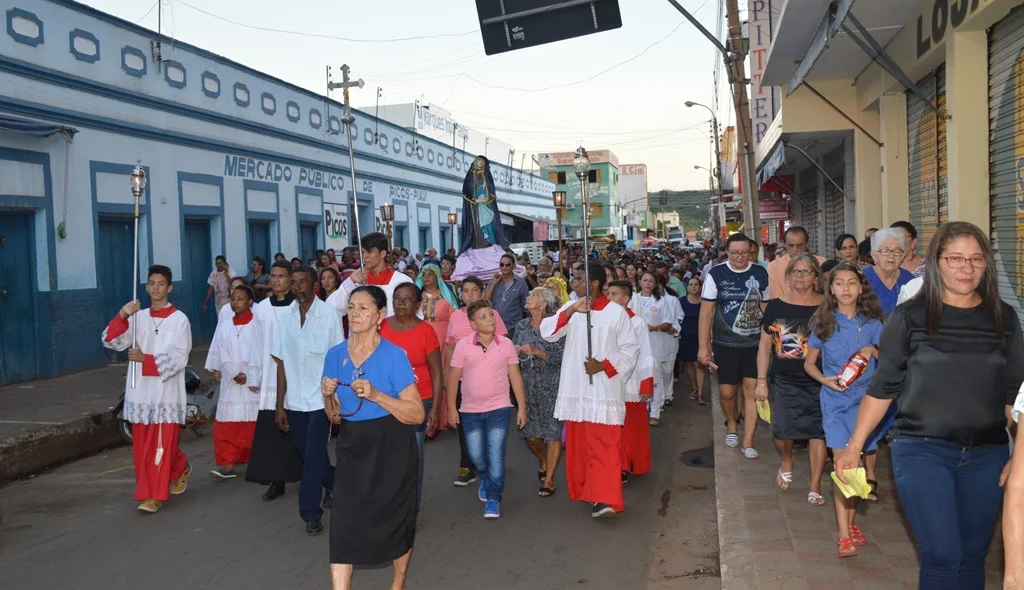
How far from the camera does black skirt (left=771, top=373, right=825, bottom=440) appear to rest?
6.53 m

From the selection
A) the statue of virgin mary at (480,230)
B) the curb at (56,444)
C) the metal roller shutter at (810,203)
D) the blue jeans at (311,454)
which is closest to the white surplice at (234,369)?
the blue jeans at (311,454)

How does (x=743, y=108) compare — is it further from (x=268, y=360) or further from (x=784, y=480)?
(x=268, y=360)

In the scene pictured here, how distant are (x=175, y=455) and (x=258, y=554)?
1.88m

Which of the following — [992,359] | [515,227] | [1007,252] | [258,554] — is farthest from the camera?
[515,227]

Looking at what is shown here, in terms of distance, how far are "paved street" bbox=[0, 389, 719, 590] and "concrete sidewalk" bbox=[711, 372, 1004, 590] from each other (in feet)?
0.84

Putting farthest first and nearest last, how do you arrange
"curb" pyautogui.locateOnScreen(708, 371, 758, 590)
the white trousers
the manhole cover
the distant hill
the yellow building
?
the distant hill → the white trousers → the manhole cover → the yellow building → "curb" pyautogui.locateOnScreen(708, 371, 758, 590)

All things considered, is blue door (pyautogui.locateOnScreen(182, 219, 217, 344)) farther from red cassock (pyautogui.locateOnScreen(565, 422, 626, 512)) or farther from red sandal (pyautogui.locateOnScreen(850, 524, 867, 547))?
red sandal (pyautogui.locateOnScreen(850, 524, 867, 547))

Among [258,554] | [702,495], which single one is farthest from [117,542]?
[702,495]

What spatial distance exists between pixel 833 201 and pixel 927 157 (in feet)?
33.2

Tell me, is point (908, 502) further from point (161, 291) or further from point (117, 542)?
point (161, 291)

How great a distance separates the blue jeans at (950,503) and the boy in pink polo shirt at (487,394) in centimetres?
378

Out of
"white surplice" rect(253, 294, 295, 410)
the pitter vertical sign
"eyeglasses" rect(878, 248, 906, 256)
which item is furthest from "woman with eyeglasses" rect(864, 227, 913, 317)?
the pitter vertical sign

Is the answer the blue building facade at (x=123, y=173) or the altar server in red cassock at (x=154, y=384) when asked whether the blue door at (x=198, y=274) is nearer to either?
the blue building facade at (x=123, y=173)

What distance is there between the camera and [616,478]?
6.93m
